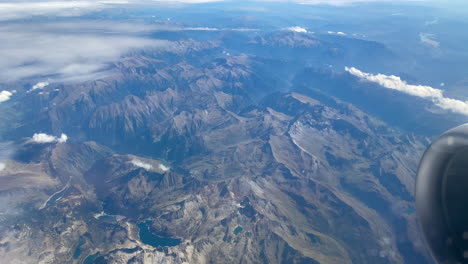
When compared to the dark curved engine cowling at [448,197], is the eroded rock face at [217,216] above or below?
below

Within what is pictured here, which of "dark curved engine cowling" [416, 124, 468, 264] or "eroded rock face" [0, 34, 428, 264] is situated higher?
"dark curved engine cowling" [416, 124, 468, 264]

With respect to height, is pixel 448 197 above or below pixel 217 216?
above

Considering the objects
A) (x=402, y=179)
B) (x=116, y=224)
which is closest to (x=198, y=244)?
(x=116, y=224)

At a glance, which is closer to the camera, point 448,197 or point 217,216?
point 448,197

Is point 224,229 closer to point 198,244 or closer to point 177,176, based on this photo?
point 198,244

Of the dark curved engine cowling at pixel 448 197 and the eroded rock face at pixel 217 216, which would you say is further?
the eroded rock face at pixel 217 216

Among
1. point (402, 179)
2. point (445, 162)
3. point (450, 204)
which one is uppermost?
point (445, 162)

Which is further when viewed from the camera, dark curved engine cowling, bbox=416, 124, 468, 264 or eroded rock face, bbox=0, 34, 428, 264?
eroded rock face, bbox=0, 34, 428, 264

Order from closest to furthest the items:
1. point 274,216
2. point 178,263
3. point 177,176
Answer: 1. point 178,263
2. point 274,216
3. point 177,176
